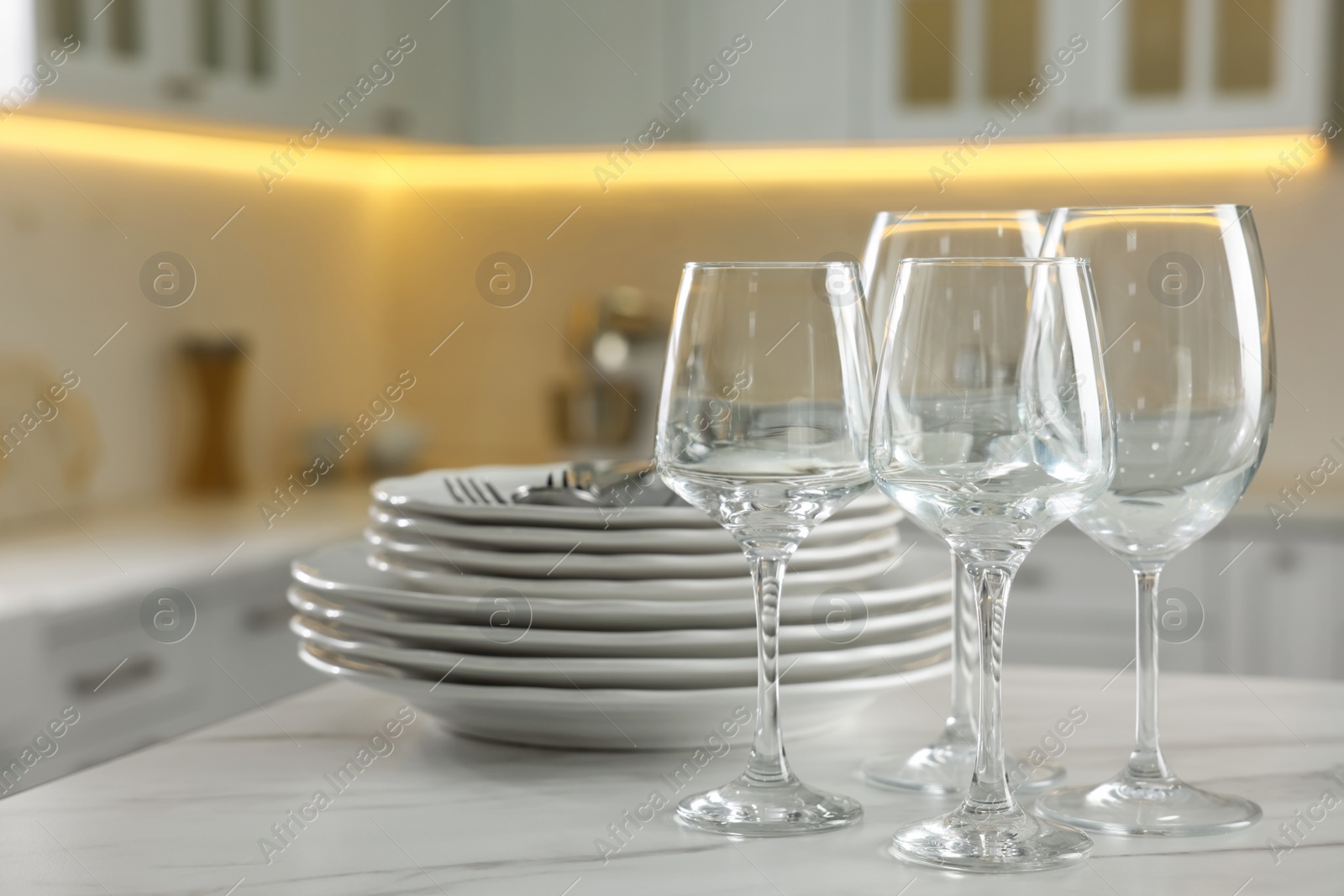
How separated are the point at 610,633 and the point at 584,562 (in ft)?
0.12

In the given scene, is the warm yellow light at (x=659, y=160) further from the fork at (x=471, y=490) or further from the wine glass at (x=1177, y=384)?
the wine glass at (x=1177, y=384)

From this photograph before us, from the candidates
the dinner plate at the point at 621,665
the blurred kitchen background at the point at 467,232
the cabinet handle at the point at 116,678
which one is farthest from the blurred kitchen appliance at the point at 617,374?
the dinner plate at the point at 621,665

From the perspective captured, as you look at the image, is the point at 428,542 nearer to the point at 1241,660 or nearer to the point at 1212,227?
the point at 1212,227

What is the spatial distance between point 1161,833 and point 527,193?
9.68ft

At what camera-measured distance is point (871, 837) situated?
56 centimetres

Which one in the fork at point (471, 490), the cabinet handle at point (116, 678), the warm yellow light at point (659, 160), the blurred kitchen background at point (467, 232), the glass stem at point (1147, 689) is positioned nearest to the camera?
the glass stem at point (1147, 689)

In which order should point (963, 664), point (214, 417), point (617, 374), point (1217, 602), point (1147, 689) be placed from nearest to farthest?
1. point (1147, 689)
2. point (963, 664)
3. point (1217, 602)
4. point (214, 417)
5. point (617, 374)

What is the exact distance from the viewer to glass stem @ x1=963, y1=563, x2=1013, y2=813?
521mm

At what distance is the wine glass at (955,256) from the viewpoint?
66cm

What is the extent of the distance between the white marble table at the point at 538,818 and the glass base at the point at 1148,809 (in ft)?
0.03

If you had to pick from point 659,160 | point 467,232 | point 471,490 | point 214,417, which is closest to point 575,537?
point 471,490

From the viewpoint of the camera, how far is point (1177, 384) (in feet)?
1.88

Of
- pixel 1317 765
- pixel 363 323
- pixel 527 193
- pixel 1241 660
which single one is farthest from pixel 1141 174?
pixel 1317 765

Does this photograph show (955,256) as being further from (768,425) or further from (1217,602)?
(1217,602)
